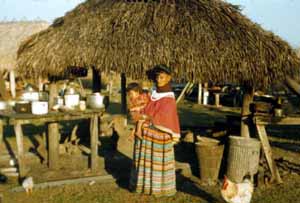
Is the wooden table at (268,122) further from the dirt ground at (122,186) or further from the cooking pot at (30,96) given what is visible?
the cooking pot at (30,96)

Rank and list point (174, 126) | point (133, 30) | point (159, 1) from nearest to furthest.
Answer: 1. point (174, 126)
2. point (133, 30)
3. point (159, 1)

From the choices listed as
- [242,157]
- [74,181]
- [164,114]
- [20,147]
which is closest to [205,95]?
[242,157]

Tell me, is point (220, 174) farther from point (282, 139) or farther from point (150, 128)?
point (282, 139)

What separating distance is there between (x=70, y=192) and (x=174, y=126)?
1948mm

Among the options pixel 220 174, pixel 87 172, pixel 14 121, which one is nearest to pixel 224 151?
pixel 220 174

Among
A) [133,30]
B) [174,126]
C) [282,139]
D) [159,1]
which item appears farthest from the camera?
[282,139]

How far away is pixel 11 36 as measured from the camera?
19875 millimetres

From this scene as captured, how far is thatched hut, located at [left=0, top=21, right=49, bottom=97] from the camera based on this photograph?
1873 cm

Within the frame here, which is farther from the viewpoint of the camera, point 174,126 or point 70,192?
point 70,192

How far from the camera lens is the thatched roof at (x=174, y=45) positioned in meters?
6.88

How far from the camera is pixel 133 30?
713 cm

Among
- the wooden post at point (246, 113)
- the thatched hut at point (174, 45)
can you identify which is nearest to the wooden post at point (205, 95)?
the thatched hut at point (174, 45)

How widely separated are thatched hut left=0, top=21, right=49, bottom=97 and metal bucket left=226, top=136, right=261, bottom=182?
45.8ft

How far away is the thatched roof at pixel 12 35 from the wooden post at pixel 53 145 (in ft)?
38.7
